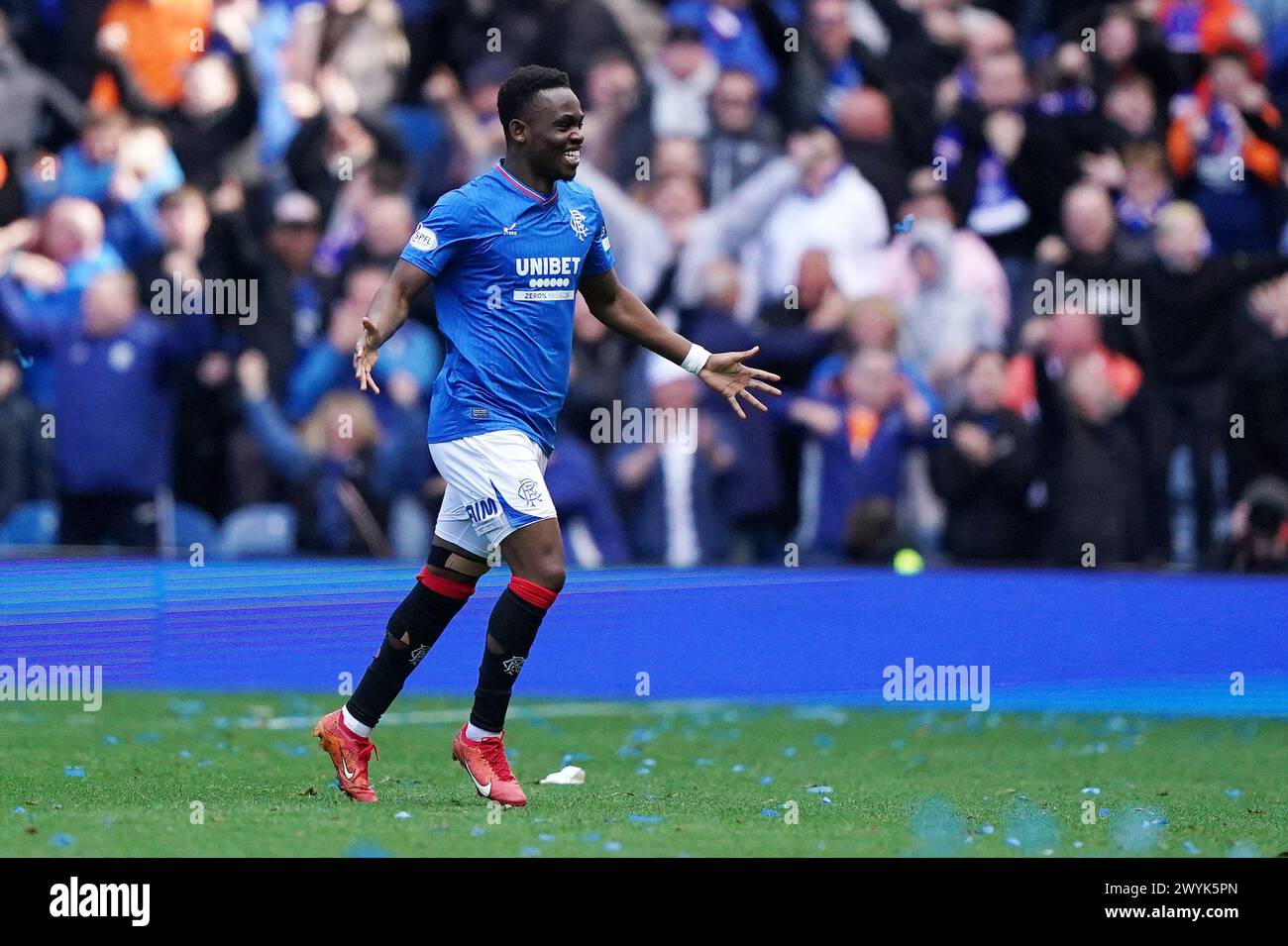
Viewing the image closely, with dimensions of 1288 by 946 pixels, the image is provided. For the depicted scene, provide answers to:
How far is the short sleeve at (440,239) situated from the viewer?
8.01 meters

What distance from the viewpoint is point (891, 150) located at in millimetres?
13469

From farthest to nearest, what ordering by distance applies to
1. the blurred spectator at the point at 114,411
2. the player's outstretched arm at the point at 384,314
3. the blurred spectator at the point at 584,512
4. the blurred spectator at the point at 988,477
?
the blurred spectator at the point at 114,411, the blurred spectator at the point at 584,512, the blurred spectator at the point at 988,477, the player's outstretched arm at the point at 384,314

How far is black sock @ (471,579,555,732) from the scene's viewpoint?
319 inches

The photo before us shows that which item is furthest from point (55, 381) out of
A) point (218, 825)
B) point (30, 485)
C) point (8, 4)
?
point (218, 825)

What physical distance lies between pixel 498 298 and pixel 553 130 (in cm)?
62

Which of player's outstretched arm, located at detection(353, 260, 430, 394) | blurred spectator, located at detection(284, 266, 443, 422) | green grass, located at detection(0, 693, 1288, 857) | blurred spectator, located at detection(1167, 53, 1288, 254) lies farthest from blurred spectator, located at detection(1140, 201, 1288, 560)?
player's outstretched arm, located at detection(353, 260, 430, 394)

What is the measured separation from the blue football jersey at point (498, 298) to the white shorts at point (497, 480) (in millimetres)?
48

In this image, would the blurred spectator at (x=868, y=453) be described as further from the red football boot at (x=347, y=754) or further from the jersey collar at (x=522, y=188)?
the red football boot at (x=347, y=754)

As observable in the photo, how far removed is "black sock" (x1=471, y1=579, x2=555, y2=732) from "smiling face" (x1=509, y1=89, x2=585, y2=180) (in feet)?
4.92

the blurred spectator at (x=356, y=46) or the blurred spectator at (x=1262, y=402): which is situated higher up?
the blurred spectator at (x=356, y=46)

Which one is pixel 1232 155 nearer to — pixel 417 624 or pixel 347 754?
pixel 417 624

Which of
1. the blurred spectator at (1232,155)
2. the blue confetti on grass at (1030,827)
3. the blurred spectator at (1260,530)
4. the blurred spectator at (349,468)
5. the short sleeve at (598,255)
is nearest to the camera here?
the blue confetti on grass at (1030,827)

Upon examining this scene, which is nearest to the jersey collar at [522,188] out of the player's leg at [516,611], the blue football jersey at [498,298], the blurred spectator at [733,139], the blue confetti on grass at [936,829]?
the blue football jersey at [498,298]

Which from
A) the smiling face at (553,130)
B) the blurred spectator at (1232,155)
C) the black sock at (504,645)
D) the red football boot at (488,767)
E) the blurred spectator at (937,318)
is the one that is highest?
the blurred spectator at (1232,155)
